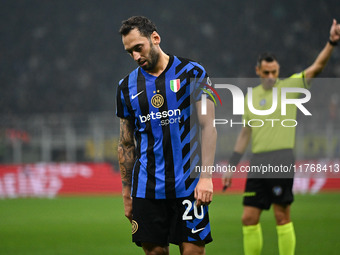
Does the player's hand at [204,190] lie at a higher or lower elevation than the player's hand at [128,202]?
higher

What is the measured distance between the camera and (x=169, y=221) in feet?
10.3

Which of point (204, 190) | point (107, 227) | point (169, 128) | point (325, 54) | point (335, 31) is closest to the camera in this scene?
point (204, 190)

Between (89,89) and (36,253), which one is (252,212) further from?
(89,89)

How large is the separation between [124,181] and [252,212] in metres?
1.72

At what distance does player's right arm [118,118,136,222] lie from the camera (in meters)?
3.32

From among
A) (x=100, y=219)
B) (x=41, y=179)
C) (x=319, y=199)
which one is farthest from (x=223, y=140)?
(x=100, y=219)

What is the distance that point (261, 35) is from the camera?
1930 cm

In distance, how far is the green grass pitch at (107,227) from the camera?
Result: 6023mm

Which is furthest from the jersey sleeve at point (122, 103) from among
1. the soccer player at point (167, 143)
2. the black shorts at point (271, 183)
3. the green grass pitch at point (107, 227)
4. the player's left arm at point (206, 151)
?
the green grass pitch at point (107, 227)

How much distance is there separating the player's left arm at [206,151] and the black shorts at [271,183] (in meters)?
1.87

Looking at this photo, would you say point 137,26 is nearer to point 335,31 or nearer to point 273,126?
point 335,31

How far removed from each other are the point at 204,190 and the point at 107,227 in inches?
208

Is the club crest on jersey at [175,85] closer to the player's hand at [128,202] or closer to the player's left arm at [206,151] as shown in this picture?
the player's left arm at [206,151]

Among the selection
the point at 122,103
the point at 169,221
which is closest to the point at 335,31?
the point at 122,103
